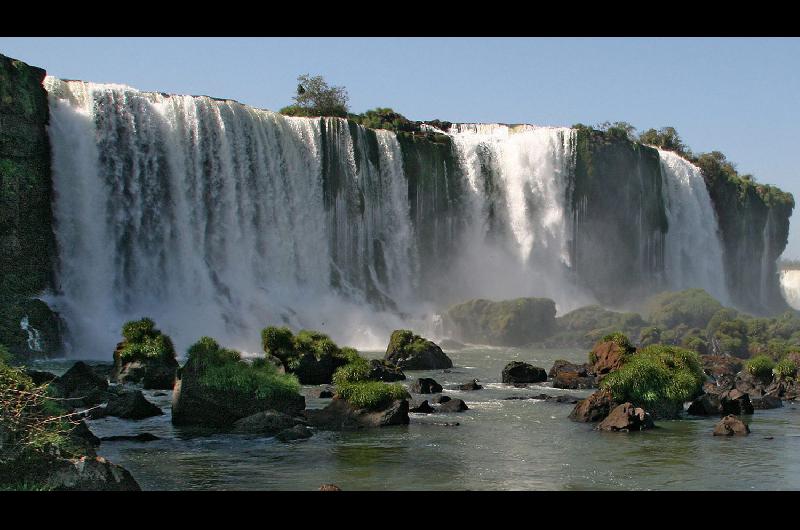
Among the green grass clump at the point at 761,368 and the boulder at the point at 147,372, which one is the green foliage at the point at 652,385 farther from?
the boulder at the point at 147,372

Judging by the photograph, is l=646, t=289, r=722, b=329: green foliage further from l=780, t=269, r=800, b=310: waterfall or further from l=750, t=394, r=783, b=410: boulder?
l=780, t=269, r=800, b=310: waterfall

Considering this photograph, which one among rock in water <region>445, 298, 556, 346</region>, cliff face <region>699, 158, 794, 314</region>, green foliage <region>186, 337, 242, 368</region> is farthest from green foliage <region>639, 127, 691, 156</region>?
green foliage <region>186, 337, 242, 368</region>

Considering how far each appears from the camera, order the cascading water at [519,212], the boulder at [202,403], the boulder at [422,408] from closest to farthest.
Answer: the boulder at [202,403]
the boulder at [422,408]
the cascading water at [519,212]

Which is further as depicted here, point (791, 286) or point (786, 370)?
point (791, 286)

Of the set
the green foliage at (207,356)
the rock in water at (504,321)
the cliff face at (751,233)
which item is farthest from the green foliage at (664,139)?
the green foliage at (207,356)

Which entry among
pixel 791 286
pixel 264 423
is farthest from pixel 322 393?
pixel 791 286

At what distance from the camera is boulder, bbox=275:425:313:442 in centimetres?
1799

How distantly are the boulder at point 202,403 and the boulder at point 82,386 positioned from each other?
2.99 metres

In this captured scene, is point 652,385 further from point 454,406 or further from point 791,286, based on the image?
point 791,286

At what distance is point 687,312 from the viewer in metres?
52.6

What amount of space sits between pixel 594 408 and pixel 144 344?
13.6 m

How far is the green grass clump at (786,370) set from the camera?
29.6m

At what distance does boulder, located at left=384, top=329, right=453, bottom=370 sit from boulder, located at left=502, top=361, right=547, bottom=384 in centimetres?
489

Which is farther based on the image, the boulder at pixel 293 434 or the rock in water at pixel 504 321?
the rock in water at pixel 504 321
